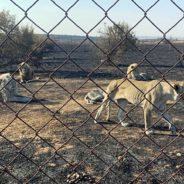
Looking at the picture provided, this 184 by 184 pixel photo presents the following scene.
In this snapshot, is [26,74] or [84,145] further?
[26,74]

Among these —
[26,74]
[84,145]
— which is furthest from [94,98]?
[26,74]

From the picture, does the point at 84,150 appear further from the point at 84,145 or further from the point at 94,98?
the point at 94,98

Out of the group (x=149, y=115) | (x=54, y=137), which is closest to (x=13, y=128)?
(x=54, y=137)

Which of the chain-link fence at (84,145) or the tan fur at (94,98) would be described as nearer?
the chain-link fence at (84,145)

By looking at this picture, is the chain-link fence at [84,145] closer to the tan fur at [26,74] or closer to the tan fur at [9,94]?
the tan fur at [9,94]

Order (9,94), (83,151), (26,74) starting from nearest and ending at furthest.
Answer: (83,151) < (9,94) < (26,74)

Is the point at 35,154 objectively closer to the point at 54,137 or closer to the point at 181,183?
the point at 54,137

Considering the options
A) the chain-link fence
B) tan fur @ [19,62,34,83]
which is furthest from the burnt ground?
tan fur @ [19,62,34,83]

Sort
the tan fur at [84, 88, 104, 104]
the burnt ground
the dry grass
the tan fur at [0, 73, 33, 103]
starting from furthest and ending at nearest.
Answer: the tan fur at [0, 73, 33, 103] → the tan fur at [84, 88, 104, 104] → the dry grass → the burnt ground

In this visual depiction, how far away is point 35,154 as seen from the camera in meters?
7.54

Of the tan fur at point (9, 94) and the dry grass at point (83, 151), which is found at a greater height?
the dry grass at point (83, 151)

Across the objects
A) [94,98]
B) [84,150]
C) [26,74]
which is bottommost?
[26,74]

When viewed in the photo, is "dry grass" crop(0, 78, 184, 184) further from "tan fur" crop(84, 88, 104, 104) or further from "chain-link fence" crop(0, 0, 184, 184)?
"tan fur" crop(84, 88, 104, 104)

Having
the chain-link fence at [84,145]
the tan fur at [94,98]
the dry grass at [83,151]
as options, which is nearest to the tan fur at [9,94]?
the chain-link fence at [84,145]
